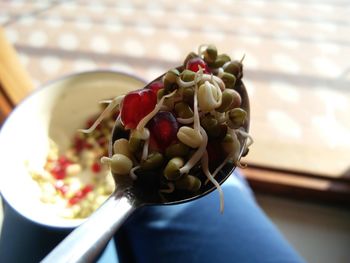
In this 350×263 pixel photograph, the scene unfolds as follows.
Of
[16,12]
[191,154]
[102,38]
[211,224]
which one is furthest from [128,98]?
[16,12]

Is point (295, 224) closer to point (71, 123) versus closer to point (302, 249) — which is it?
point (302, 249)

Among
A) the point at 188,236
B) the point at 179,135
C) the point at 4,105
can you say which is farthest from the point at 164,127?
the point at 4,105

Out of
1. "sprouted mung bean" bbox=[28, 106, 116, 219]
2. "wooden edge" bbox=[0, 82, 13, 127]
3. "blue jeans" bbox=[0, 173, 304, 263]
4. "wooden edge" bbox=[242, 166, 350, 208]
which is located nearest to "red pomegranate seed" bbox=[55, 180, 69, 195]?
"sprouted mung bean" bbox=[28, 106, 116, 219]

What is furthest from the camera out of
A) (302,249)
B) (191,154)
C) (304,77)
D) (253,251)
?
(304,77)

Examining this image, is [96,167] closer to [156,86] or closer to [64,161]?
[64,161]

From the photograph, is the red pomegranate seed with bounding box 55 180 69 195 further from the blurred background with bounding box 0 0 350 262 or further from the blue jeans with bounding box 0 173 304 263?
the blurred background with bounding box 0 0 350 262

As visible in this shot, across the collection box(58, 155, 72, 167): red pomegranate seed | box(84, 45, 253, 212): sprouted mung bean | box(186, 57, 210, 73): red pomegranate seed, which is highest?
box(186, 57, 210, 73): red pomegranate seed
